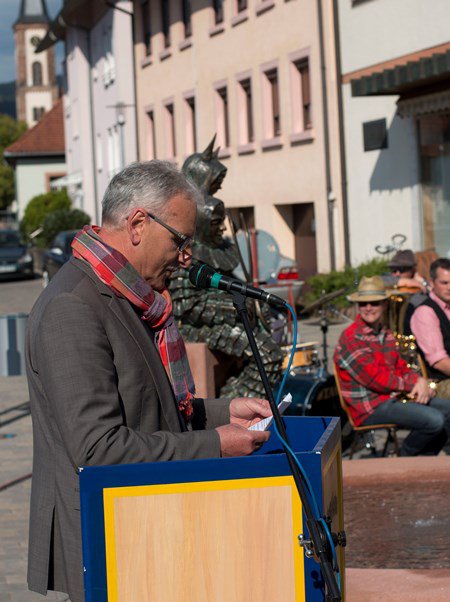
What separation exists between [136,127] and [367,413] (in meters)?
31.0

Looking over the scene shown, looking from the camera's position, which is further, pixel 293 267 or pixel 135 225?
pixel 293 267

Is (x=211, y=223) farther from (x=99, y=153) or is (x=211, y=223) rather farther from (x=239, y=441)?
(x=99, y=153)

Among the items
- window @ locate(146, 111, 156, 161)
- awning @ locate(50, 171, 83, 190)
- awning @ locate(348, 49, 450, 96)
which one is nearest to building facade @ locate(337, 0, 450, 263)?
awning @ locate(348, 49, 450, 96)

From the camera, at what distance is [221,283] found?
3.34 metres

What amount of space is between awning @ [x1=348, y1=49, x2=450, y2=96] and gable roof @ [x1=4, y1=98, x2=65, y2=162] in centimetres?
5120

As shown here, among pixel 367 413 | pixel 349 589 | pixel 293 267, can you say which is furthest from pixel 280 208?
pixel 349 589

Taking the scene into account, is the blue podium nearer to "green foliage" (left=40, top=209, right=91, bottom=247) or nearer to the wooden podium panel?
the wooden podium panel

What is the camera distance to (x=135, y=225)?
337cm

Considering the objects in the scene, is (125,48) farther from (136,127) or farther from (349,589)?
(349,589)

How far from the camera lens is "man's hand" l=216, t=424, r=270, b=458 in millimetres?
3271

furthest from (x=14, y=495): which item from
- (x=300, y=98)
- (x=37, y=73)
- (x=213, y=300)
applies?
(x=37, y=73)

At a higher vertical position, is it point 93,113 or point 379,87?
point 93,113

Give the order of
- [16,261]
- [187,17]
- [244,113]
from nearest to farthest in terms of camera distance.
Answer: [244,113] < [187,17] < [16,261]

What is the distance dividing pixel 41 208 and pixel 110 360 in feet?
174
